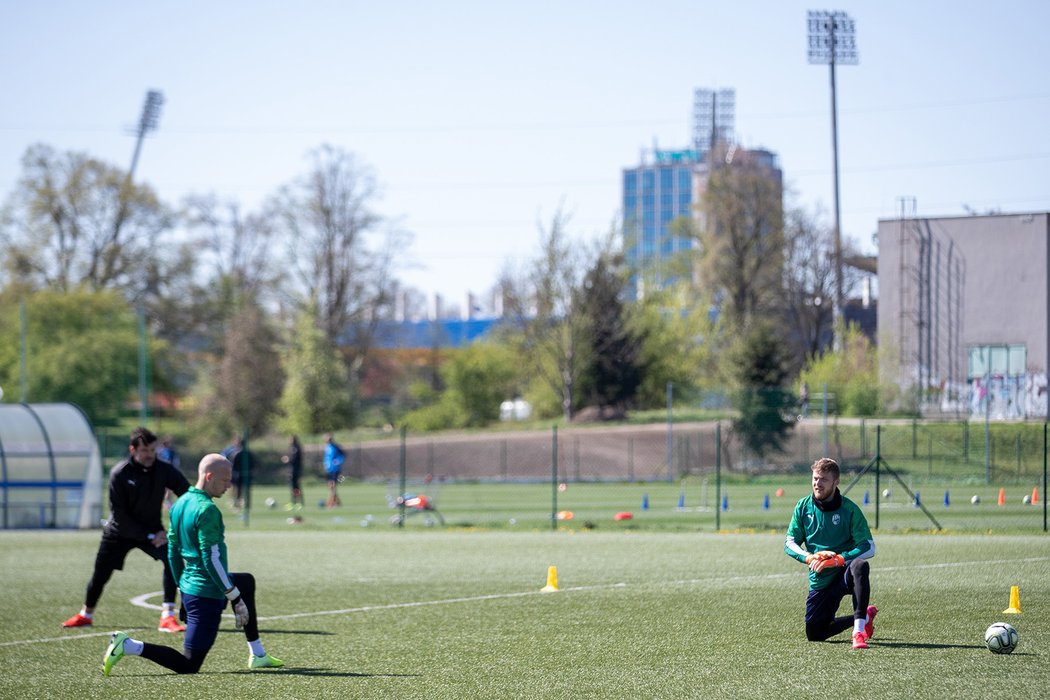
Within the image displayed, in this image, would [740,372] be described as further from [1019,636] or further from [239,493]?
[1019,636]

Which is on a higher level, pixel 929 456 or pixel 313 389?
pixel 313 389

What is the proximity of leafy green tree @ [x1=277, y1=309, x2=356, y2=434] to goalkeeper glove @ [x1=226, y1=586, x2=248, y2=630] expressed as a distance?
50.0 metres

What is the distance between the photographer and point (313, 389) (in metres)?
60.0

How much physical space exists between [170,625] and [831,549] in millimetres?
6419

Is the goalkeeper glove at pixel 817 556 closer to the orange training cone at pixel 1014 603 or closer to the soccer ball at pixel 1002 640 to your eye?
the soccer ball at pixel 1002 640

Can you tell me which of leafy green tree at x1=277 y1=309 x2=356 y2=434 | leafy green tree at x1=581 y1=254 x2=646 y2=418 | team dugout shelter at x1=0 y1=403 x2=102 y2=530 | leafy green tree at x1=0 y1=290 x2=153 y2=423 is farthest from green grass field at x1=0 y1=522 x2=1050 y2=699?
leafy green tree at x1=0 y1=290 x2=153 y2=423

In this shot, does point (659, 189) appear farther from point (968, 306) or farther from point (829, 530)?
point (829, 530)

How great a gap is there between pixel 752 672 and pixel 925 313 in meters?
50.7

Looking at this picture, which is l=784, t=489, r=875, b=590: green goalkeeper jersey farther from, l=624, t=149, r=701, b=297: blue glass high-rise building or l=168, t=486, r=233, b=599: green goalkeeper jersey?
l=624, t=149, r=701, b=297: blue glass high-rise building

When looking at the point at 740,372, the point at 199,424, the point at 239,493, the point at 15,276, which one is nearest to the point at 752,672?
the point at 239,493

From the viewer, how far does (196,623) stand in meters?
9.71

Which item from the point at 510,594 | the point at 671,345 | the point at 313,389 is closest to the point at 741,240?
the point at 671,345

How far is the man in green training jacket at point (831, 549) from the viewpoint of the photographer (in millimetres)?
10461

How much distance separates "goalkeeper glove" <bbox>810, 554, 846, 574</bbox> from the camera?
10.3m
